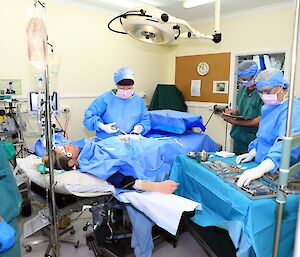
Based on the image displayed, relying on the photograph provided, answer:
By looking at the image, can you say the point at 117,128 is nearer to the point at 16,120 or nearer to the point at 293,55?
the point at 16,120

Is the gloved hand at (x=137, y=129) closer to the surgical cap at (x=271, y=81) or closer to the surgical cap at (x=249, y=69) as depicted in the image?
the surgical cap at (x=249, y=69)

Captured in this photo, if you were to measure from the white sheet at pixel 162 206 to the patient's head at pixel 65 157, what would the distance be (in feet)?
1.53

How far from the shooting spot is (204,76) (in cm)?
437

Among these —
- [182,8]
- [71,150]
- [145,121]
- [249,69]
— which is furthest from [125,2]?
[71,150]

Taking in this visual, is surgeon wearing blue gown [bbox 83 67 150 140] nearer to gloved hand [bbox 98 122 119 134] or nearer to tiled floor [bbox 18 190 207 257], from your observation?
gloved hand [bbox 98 122 119 134]

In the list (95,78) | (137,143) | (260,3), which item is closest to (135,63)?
(95,78)

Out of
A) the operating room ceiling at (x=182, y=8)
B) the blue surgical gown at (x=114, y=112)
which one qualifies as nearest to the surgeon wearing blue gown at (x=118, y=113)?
the blue surgical gown at (x=114, y=112)

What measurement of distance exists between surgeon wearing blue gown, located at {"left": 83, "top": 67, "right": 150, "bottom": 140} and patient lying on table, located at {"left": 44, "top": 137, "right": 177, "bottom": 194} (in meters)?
0.55

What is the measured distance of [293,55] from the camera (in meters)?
0.91

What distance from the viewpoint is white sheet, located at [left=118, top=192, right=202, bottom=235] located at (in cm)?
151

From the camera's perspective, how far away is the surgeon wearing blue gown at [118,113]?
274cm

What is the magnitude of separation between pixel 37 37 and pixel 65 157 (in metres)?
0.88

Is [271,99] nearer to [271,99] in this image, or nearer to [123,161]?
[271,99]

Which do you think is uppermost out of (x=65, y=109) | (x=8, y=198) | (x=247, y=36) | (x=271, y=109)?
(x=247, y=36)
